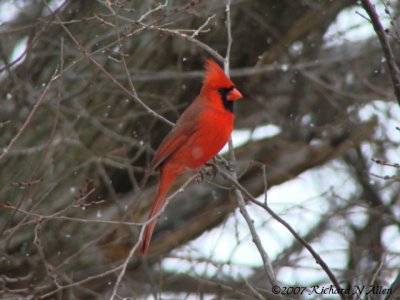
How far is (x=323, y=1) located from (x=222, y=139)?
7.04 ft

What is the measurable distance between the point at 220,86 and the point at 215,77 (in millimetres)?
63

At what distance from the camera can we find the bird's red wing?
4.78m

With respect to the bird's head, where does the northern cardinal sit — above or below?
below

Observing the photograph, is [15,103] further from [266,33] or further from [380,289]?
[380,289]

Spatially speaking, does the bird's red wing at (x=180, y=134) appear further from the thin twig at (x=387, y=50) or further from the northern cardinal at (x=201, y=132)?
the thin twig at (x=387, y=50)

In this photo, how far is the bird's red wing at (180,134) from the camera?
4.78 m

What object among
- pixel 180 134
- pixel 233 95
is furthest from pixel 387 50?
pixel 180 134

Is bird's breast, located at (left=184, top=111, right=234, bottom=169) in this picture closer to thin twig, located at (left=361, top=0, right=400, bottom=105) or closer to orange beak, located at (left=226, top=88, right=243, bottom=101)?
orange beak, located at (left=226, top=88, right=243, bottom=101)

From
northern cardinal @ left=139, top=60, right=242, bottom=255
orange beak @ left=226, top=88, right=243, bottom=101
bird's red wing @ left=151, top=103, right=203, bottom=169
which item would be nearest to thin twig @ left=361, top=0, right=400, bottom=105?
northern cardinal @ left=139, top=60, right=242, bottom=255

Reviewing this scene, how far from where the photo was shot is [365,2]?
332cm

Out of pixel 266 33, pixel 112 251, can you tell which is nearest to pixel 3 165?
pixel 112 251

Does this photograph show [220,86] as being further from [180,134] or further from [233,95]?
[180,134]

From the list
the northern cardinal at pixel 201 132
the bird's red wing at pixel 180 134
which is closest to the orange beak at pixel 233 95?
the northern cardinal at pixel 201 132

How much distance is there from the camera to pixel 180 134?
4832 mm
